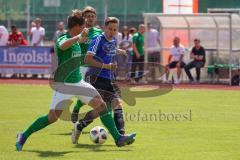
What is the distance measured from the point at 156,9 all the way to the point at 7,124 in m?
27.0

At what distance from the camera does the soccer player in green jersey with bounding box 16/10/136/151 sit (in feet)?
39.1

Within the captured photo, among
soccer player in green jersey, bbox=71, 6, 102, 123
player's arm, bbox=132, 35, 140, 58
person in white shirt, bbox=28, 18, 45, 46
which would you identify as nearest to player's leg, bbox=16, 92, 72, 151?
soccer player in green jersey, bbox=71, 6, 102, 123

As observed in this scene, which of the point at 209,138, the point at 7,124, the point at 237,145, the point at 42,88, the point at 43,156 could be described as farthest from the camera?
the point at 42,88

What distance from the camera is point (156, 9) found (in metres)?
41.7

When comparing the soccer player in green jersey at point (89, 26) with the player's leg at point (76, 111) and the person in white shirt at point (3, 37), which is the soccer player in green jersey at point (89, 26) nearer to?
the player's leg at point (76, 111)

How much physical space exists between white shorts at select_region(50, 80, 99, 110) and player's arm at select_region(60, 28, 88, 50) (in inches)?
26.4

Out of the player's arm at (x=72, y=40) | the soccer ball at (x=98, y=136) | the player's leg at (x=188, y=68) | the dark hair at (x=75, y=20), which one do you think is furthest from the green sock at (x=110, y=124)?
the player's leg at (x=188, y=68)

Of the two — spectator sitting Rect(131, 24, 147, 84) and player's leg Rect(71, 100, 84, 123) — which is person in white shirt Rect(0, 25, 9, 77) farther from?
player's leg Rect(71, 100, 84, 123)

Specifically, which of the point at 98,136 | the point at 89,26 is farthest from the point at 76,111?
the point at 98,136

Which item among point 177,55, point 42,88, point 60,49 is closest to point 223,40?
point 177,55

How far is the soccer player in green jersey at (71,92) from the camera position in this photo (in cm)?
1192

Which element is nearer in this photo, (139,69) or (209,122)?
(209,122)

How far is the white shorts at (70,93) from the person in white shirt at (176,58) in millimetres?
17242

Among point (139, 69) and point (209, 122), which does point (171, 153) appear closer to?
point (209, 122)
